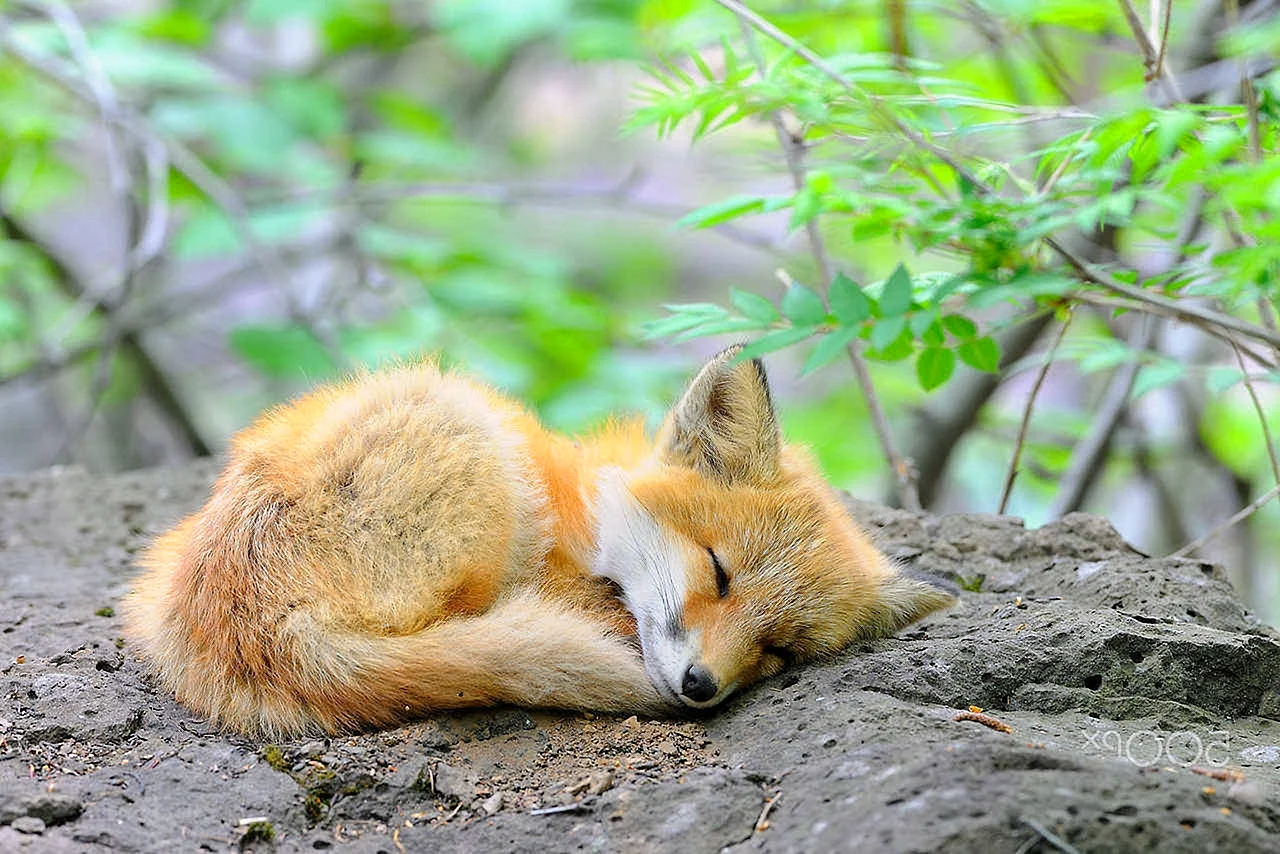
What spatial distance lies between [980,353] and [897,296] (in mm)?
473

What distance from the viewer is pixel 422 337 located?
20.0 ft

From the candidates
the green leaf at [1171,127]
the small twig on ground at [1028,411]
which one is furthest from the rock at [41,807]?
the small twig on ground at [1028,411]

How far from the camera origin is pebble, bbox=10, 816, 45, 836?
92.5 inches

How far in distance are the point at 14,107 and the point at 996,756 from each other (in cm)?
659

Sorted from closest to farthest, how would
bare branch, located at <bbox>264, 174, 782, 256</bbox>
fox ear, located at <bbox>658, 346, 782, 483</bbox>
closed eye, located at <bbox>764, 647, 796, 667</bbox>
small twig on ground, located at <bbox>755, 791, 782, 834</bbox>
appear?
small twig on ground, located at <bbox>755, 791, 782, 834</bbox> → closed eye, located at <bbox>764, 647, 796, 667</bbox> → fox ear, located at <bbox>658, 346, 782, 483</bbox> → bare branch, located at <bbox>264, 174, 782, 256</bbox>

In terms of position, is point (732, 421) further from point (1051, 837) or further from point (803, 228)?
point (1051, 837)

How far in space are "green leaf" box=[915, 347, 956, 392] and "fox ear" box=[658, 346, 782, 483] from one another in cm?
65

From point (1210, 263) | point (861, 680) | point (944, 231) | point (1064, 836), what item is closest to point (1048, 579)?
point (861, 680)

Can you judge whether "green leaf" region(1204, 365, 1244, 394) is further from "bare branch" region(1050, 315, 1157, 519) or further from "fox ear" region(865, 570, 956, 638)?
"bare branch" region(1050, 315, 1157, 519)

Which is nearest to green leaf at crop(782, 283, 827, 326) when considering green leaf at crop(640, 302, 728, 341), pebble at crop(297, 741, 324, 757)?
green leaf at crop(640, 302, 728, 341)

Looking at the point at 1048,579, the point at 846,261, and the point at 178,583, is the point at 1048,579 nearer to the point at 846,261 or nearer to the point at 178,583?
the point at 178,583

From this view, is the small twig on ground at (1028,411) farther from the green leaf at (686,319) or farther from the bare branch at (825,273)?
the green leaf at (686,319)

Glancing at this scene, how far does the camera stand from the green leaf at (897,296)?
265cm

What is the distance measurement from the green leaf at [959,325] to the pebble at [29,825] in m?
2.36
